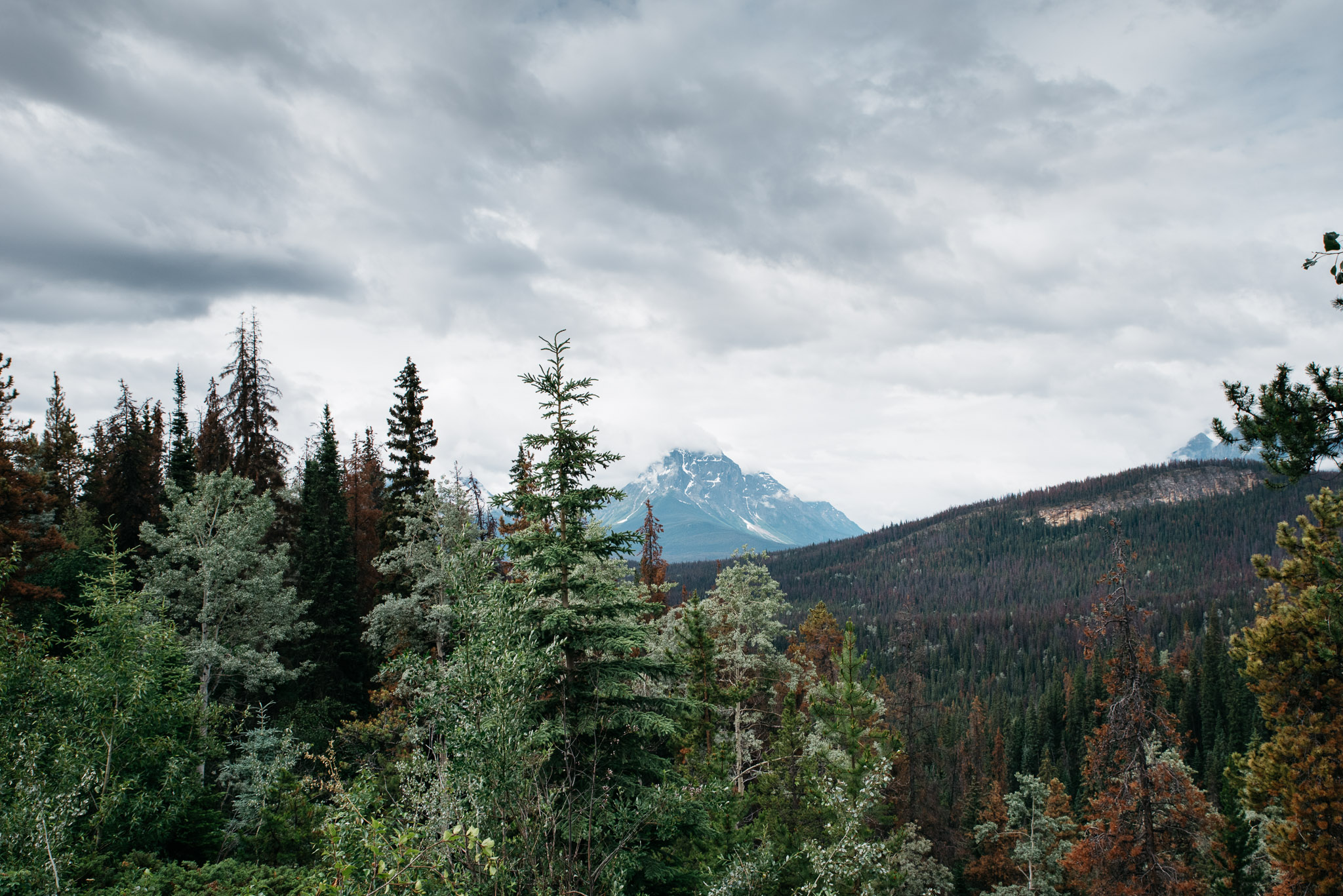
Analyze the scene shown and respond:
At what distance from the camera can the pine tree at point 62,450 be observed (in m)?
40.1

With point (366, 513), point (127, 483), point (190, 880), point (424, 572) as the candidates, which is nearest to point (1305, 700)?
point (190, 880)

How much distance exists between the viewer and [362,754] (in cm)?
2503

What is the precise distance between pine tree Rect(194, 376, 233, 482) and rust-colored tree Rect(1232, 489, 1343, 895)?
4281cm

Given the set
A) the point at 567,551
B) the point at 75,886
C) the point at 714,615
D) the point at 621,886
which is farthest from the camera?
the point at 714,615

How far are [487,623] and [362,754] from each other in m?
20.4

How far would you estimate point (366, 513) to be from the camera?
43.0 meters

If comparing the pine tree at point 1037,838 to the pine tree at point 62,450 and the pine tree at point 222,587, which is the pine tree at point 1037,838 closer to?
the pine tree at point 222,587

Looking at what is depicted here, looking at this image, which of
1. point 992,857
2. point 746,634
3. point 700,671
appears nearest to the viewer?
point 700,671

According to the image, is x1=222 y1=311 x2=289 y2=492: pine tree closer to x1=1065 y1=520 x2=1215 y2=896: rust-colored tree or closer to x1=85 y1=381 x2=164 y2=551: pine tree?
x1=85 y1=381 x2=164 y2=551: pine tree

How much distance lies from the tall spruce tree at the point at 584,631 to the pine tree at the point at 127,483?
1228 inches

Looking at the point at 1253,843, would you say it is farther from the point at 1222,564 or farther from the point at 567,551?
the point at 1222,564

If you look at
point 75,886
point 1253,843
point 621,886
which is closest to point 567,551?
point 621,886

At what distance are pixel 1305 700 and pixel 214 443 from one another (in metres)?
48.9

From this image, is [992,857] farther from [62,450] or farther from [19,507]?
[62,450]
